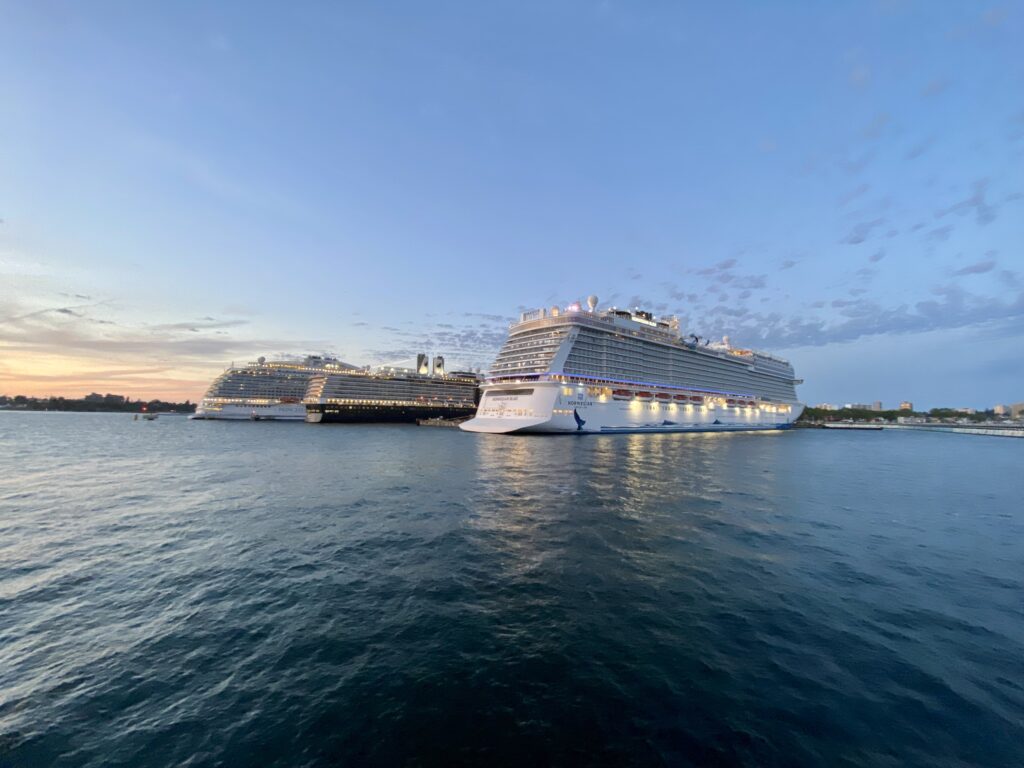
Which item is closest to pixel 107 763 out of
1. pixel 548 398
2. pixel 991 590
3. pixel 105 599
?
pixel 105 599

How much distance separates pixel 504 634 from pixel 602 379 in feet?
232

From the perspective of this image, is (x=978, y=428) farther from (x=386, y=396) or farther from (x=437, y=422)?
(x=386, y=396)

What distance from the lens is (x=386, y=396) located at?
146125mm

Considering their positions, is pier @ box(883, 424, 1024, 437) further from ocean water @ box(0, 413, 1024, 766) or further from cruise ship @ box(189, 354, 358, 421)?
cruise ship @ box(189, 354, 358, 421)

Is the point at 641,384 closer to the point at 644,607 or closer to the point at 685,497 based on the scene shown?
the point at 685,497

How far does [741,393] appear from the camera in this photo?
383ft

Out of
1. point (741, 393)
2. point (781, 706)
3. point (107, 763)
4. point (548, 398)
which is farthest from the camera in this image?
point (741, 393)

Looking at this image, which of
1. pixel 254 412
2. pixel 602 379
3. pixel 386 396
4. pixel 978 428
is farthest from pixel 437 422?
pixel 978 428

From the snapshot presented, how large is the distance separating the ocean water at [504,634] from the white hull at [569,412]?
154ft

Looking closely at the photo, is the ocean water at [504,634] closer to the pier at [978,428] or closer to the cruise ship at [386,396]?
the cruise ship at [386,396]

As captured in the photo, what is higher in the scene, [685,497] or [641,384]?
[641,384]

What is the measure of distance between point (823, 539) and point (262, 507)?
2764 cm

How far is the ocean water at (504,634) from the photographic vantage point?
6926 millimetres

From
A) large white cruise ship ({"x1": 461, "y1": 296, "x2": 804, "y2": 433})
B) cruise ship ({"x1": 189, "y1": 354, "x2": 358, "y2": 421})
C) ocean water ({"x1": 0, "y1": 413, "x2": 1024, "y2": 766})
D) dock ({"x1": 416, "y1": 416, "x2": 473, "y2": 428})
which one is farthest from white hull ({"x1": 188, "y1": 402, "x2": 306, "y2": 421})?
ocean water ({"x1": 0, "y1": 413, "x2": 1024, "y2": 766})
